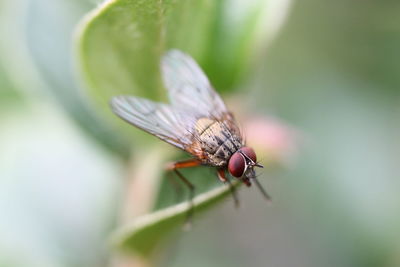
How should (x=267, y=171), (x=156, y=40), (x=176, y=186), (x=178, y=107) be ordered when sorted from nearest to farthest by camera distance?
(x=156, y=40) → (x=176, y=186) → (x=178, y=107) → (x=267, y=171)

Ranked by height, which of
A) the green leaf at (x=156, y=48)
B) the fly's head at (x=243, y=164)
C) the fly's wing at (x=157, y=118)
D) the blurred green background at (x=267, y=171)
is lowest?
the blurred green background at (x=267, y=171)

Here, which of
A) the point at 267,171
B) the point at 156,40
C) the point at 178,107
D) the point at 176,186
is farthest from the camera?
the point at 267,171

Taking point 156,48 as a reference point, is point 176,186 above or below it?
below

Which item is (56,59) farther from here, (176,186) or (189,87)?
(176,186)

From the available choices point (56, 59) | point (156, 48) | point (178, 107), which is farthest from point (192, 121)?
point (56, 59)

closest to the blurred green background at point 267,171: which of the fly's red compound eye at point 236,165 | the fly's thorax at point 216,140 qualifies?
the fly's thorax at point 216,140

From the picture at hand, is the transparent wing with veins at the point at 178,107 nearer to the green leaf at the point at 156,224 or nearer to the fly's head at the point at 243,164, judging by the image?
the fly's head at the point at 243,164

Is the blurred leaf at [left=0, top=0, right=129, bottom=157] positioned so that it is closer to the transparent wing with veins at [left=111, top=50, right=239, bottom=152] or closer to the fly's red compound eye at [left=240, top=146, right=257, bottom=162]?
the transparent wing with veins at [left=111, top=50, right=239, bottom=152]

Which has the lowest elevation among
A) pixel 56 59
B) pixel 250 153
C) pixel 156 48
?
pixel 250 153
